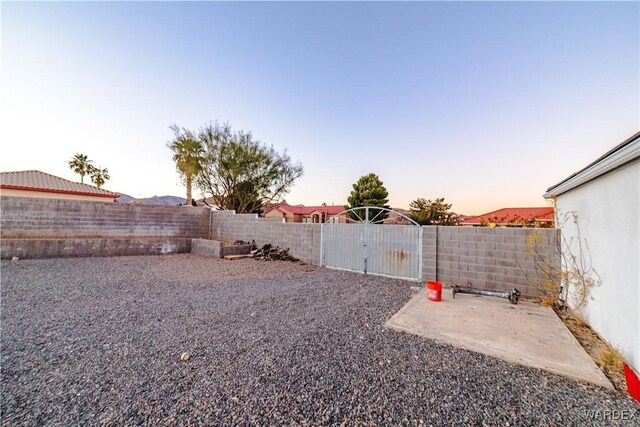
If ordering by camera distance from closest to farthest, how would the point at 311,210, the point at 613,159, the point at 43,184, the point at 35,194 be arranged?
1. the point at 613,159
2. the point at 35,194
3. the point at 43,184
4. the point at 311,210

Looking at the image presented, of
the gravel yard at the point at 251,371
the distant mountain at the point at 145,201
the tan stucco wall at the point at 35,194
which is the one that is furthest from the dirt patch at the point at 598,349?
the tan stucco wall at the point at 35,194

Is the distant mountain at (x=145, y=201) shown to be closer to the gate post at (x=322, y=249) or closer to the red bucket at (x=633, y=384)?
the gate post at (x=322, y=249)

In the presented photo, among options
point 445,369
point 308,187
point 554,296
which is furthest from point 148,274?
point 308,187

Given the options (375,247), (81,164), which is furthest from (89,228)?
(81,164)

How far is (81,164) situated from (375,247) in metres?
39.9

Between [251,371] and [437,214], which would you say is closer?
[251,371]

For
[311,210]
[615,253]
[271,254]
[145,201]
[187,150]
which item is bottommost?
[271,254]

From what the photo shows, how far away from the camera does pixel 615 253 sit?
2854 mm

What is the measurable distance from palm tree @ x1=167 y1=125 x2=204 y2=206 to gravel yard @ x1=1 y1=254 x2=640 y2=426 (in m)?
12.8

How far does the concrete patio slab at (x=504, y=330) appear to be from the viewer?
98.5 inches

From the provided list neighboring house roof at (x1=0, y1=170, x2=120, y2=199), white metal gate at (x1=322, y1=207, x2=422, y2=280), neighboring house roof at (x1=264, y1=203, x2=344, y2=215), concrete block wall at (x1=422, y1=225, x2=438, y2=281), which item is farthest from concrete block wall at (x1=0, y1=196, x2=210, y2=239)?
neighboring house roof at (x1=264, y1=203, x2=344, y2=215)

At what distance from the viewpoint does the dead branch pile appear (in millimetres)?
9120

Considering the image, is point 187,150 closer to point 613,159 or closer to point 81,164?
point 613,159

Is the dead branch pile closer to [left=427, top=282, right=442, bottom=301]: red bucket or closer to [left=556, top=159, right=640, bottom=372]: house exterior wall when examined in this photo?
[left=427, top=282, right=442, bottom=301]: red bucket
